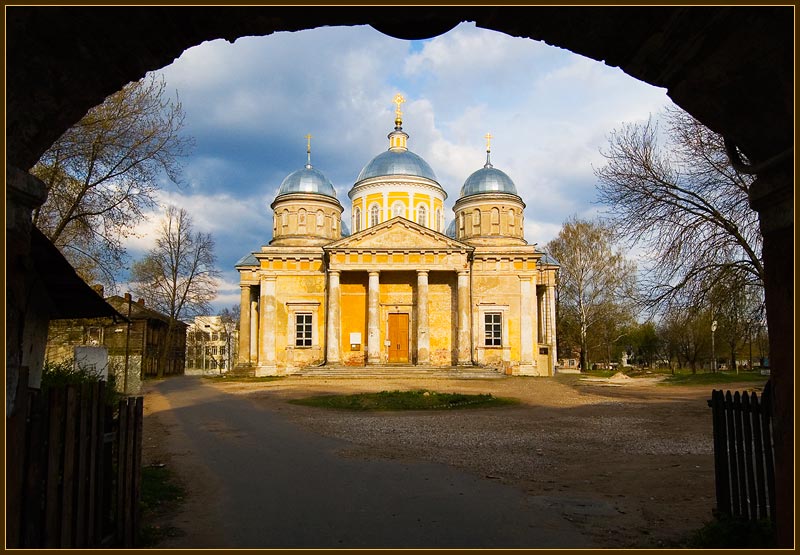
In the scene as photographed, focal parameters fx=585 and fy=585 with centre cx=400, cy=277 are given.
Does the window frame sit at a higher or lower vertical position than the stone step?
higher

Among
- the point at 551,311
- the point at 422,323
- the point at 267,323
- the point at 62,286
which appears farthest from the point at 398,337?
the point at 62,286

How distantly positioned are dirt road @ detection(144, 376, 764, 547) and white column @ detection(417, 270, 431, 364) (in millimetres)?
16945

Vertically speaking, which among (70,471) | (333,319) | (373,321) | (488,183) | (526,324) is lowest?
(70,471)

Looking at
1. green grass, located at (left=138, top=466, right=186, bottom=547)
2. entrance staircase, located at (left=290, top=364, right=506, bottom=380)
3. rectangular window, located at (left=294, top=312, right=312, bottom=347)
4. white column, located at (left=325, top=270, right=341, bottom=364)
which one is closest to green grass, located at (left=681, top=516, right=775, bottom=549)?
green grass, located at (left=138, top=466, right=186, bottom=547)

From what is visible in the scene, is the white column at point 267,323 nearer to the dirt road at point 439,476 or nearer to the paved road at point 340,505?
the dirt road at point 439,476

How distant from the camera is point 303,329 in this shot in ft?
121

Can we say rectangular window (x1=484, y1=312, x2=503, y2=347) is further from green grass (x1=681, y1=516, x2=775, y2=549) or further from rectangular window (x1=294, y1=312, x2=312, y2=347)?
green grass (x1=681, y1=516, x2=775, y2=549)

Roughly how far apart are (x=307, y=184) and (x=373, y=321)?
13.4m

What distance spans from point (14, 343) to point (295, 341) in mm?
33254

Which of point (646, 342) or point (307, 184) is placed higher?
point (307, 184)

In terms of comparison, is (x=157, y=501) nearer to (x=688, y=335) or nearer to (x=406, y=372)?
(x=406, y=372)

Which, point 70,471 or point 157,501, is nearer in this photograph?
point 70,471

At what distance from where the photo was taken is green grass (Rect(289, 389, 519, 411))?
18.7 metres

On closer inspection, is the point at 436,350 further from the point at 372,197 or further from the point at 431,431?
the point at 431,431
